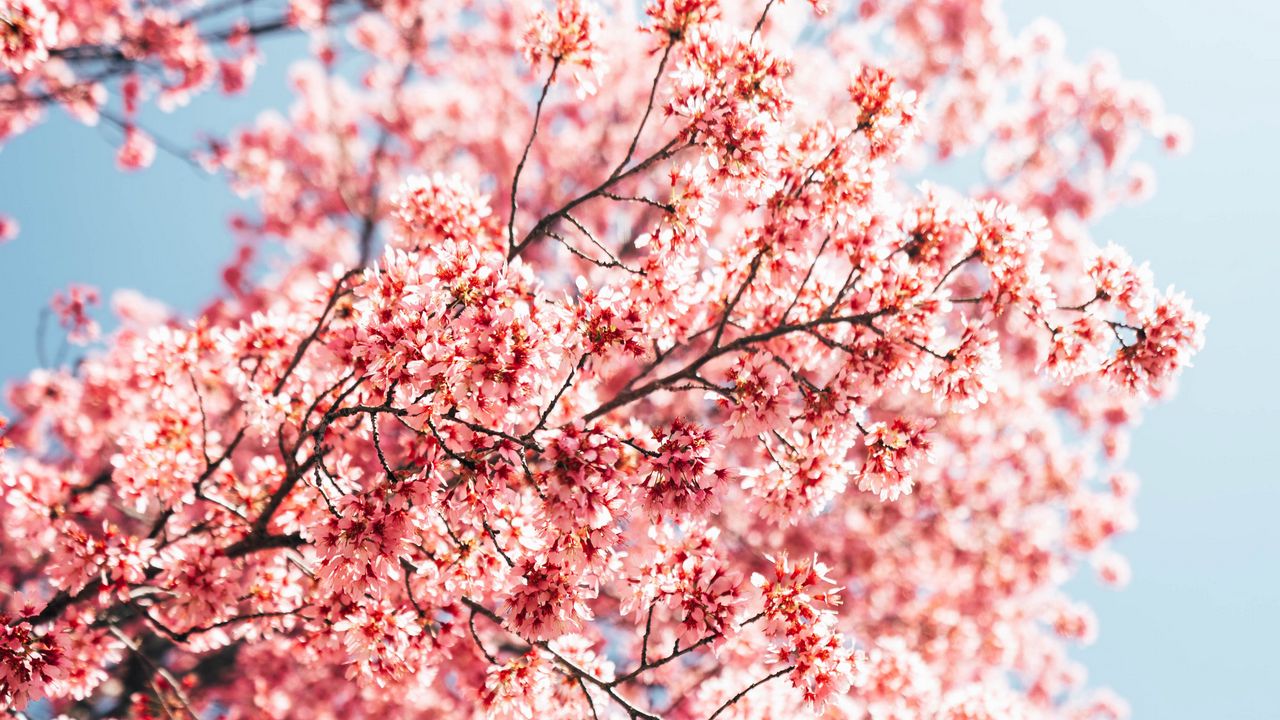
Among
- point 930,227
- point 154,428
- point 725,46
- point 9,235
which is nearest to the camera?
point 725,46

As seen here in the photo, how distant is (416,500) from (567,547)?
75cm

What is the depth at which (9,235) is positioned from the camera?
11.1 metres

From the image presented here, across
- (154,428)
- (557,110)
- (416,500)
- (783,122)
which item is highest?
(557,110)

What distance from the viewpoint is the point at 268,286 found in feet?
55.2

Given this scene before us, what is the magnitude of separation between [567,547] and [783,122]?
2567 mm

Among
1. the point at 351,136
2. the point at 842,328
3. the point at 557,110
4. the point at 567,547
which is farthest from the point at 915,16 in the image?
the point at 567,547

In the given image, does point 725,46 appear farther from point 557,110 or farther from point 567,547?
point 557,110

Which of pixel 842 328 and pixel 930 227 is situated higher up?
pixel 930 227

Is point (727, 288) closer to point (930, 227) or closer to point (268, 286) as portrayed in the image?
point (930, 227)

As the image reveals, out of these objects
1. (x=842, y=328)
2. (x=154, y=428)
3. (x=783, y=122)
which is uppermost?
(x=783, y=122)

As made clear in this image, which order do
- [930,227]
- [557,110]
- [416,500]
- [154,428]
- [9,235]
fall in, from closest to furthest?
[416,500], [930,227], [154,428], [9,235], [557,110]

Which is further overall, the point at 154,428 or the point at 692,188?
the point at 154,428

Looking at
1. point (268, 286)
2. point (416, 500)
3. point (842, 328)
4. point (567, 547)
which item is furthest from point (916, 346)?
point (268, 286)

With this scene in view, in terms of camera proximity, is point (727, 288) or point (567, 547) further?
point (727, 288)
